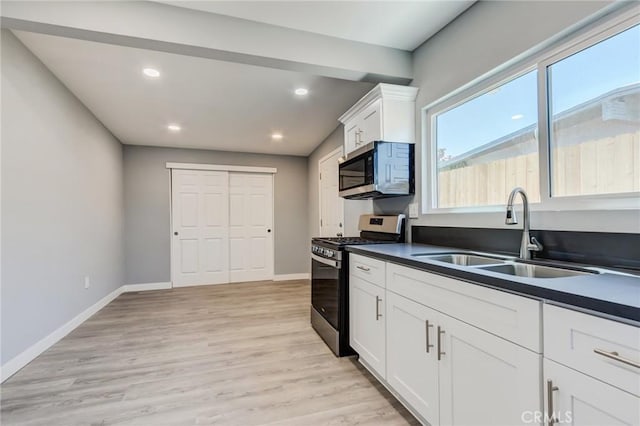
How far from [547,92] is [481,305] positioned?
1260mm

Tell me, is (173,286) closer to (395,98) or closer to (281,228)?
(281,228)

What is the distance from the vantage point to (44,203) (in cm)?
257

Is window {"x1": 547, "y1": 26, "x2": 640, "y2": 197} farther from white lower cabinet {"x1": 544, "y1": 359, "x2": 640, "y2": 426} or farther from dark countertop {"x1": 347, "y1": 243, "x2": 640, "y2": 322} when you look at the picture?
white lower cabinet {"x1": 544, "y1": 359, "x2": 640, "y2": 426}

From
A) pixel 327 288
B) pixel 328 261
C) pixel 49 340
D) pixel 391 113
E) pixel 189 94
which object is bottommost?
pixel 49 340

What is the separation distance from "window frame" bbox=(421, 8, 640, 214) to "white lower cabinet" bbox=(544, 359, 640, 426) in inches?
32.8

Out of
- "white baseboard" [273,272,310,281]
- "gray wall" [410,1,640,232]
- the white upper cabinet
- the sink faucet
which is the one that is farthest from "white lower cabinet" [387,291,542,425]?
"white baseboard" [273,272,310,281]

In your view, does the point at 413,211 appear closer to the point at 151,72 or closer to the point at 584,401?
the point at 584,401

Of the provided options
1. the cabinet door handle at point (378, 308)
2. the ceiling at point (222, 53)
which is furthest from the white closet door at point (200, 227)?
the cabinet door handle at point (378, 308)

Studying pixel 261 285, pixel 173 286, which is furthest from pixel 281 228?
pixel 173 286

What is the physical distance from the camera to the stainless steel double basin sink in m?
1.34

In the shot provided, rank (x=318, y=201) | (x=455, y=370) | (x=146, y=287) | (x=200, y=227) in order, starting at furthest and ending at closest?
(x=200, y=227), (x=318, y=201), (x=146, y=287), (x=455, y=370)

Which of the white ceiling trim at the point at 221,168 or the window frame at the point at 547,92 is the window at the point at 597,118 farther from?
the white ceiling trim at the point at 221,168

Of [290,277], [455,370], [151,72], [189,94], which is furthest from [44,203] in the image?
[290,277]

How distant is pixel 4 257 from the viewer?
207 centimetres
